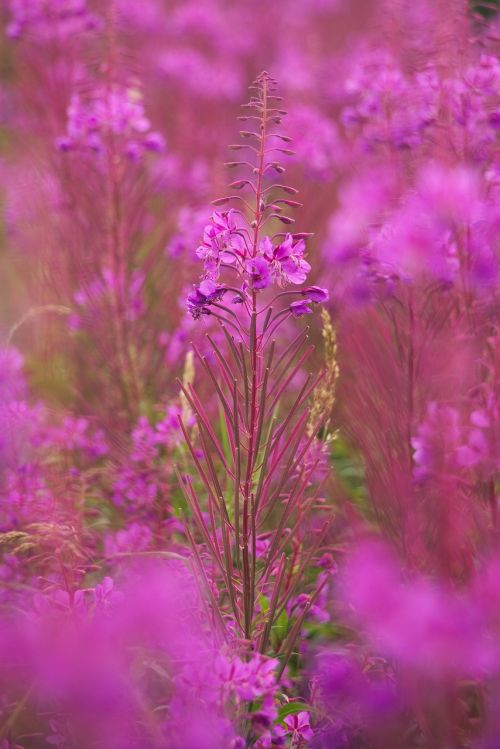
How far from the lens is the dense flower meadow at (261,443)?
1.11 m

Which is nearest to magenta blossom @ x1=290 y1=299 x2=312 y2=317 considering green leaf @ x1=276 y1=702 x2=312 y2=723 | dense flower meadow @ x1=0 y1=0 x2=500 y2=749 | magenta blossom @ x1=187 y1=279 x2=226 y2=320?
dense flower meadow @ x1=0 y1=0 x2=500 y2=749

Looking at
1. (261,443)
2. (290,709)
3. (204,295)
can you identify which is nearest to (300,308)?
(204,295)

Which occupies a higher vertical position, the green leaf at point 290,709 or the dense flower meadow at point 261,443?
the dense flower meadow at point 261,443

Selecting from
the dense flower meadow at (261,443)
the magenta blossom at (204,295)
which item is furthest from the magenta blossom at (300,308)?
the magenta blossom at (204,295)

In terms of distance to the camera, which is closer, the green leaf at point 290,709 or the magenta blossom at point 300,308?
the magenta blossom at point 300,308

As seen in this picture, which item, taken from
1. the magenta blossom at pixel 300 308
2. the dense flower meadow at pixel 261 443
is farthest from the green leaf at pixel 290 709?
the magenta blossom at pixel 300 308

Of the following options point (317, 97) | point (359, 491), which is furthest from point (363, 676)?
point (317, 97)

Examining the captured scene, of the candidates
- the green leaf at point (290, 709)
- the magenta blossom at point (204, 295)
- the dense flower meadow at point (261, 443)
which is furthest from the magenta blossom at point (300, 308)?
the green leaf at point (290, 709)

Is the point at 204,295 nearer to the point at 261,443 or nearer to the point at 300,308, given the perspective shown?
the point at 300,308

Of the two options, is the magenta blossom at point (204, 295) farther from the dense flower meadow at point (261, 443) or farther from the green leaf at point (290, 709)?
the green leaf at point (290, 709)

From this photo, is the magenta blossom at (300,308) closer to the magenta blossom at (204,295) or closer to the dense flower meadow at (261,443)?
the dense flower meadow at (261,443)

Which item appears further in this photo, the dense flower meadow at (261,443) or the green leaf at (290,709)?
the green leaf at (290,709)

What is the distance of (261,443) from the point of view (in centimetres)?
148

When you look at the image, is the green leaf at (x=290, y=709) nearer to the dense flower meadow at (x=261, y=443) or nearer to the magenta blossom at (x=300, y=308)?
the dense flower meadow at (x=261, y=443)
